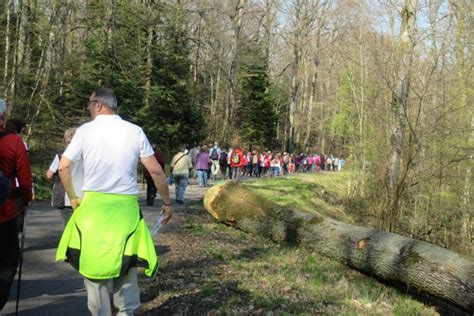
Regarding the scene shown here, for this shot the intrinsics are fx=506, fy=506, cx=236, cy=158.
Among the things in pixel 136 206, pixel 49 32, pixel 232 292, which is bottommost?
pixel 232 292

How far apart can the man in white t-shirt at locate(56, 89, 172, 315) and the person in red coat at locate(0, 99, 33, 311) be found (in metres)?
0.85

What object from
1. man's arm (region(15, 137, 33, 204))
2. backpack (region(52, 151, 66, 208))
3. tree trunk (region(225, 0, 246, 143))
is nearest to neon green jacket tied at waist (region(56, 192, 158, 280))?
man's arm (region(15, 137, 33, 204))

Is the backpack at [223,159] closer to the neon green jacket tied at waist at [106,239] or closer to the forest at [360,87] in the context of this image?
the forest at [360,87]

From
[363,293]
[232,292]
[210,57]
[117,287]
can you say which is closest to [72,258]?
[117,287]

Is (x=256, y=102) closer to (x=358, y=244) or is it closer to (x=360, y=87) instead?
(x=360, y=87)

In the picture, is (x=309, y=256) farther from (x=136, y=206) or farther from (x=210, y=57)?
(x=210, y=57)

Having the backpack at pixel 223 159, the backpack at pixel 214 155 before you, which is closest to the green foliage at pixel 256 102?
Result: the backpack at pixel 223 159

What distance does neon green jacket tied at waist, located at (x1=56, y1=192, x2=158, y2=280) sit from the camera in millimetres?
3605

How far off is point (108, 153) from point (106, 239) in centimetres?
64

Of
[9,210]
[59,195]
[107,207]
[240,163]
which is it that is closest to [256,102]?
[240,163]

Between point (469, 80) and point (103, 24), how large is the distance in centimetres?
1355

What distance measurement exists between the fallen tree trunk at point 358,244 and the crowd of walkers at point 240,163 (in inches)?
355

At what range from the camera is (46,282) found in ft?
20.4

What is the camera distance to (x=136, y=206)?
152 inches
